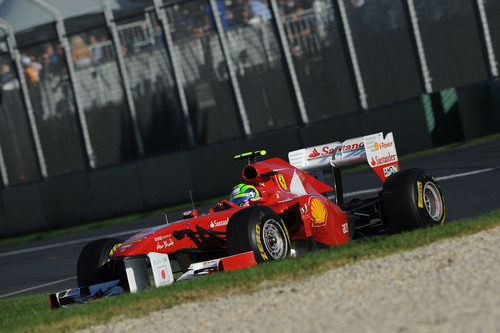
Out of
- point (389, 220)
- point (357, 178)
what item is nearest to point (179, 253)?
point (389, 220)

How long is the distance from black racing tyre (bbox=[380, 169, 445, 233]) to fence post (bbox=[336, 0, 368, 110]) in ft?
38.8

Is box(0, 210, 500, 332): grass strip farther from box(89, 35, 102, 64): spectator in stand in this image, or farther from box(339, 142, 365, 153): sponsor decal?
box(89, 35, 102, 64): spectator in stand

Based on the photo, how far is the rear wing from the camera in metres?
10.2

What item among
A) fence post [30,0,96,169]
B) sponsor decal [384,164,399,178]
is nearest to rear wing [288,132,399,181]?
sponsor decal [384,164,399,178]

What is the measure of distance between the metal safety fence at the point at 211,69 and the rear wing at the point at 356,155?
10367mm

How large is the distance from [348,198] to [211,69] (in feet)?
30.7

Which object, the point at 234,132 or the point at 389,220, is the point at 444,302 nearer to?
the point at 389,220

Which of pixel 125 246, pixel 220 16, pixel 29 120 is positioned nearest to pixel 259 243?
pixel 125 246

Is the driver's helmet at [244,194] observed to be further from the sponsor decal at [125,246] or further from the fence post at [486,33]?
the fence post at [486,33]

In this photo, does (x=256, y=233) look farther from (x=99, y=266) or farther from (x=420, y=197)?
(x=99, y=266)

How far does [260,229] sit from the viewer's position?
836 cm

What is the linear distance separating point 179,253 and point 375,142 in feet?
9.17

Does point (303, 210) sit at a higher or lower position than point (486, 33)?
lower

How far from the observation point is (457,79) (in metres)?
20.5
